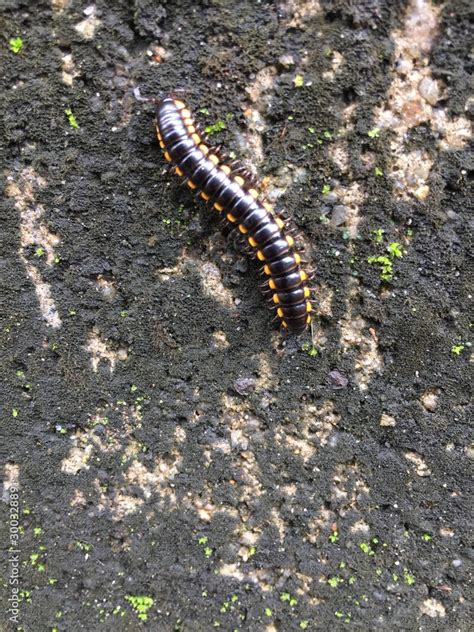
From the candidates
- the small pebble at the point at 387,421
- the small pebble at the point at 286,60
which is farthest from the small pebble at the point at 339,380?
the small pebble at the point at 286,60

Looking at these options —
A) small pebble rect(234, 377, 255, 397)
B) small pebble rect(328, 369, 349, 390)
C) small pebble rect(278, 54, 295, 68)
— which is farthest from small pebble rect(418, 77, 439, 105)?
small pebble rect(234, 377, 255, 397)

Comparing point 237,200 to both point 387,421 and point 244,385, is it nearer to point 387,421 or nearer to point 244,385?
point 244,385

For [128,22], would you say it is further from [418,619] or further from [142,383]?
[418,619]

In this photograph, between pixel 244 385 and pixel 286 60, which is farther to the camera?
pixel 244 385

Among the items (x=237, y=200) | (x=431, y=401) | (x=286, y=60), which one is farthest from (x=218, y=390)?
(x=286, y=60)

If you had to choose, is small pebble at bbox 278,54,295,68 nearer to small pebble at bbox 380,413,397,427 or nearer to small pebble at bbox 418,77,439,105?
small pebble at bbox 418,77,439,105

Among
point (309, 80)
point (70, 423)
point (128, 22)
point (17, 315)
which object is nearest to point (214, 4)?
point (128, 22)
